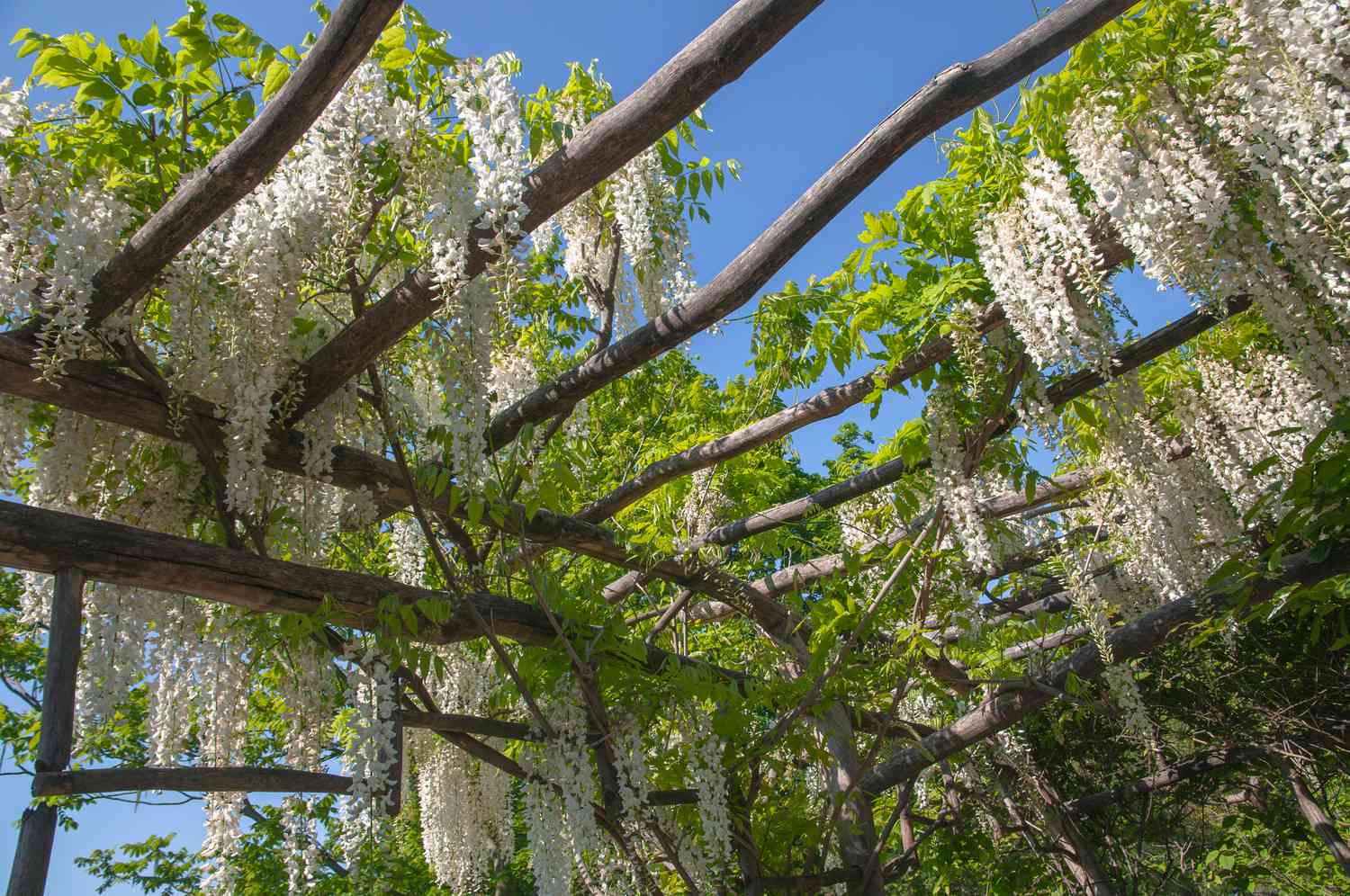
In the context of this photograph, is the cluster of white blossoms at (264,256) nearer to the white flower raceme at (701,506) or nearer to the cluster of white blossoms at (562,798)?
the cluster of white blossoms at (562,798)

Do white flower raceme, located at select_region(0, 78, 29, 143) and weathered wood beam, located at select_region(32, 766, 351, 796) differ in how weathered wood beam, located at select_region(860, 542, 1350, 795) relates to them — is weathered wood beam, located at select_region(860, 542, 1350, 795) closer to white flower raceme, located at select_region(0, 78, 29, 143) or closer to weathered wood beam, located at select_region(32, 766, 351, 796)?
weathered wood beam, located at select_region(32, 766, 351, 796)

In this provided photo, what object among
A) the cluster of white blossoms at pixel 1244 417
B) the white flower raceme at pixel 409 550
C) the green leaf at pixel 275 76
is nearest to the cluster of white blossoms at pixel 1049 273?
the cluster of white blossoms at pixel 1244 417

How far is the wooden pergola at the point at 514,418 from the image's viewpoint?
6.56 feet

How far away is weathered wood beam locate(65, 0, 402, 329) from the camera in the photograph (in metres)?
1.78

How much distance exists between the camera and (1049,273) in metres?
3.07

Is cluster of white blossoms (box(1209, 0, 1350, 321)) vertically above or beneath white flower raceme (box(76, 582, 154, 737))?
above

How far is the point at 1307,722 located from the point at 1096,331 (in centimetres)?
380

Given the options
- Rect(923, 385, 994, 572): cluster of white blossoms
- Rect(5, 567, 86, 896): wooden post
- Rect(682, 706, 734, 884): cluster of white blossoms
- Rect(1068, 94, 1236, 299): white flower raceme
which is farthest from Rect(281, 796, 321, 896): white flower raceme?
Rect(1068, 94, 1236, 299): white flower raceme

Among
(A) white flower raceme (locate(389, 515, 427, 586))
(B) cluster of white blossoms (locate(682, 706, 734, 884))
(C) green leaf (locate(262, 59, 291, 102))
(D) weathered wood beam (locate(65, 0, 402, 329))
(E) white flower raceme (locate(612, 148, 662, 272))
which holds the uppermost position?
(E) white flower raceme (locate(612, 148, 662, 272))

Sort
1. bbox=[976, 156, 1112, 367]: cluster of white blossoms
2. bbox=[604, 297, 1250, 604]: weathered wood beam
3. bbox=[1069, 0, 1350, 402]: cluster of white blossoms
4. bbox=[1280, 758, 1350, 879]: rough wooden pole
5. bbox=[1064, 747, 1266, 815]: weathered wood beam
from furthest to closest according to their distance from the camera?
bbox=[1064, 747, 1266, 815]: weathered wood beam
bbox=[1280, 758, 1350, 879]: rough wooden pole
bbox=[604, 297, 1250, 604]: weathered wood beam
bbox=[976, 156, 1112, 367]: cluster of white blossoms
bbox=[1069, 0, 1350, 402]: cluster of white blossoms

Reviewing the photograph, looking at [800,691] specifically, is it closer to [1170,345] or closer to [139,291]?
[1170,345]

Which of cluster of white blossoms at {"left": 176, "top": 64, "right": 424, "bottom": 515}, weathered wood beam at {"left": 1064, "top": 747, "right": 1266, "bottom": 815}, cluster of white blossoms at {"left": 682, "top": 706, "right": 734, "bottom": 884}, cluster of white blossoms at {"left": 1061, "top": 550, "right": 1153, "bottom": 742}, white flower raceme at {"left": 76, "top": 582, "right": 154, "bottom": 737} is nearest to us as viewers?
cluster of white blossoms at {"left": 176, "top": 64, "right": 424, "bottom": 515}

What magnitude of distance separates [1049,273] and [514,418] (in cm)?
198

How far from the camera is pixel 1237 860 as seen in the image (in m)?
5.73
